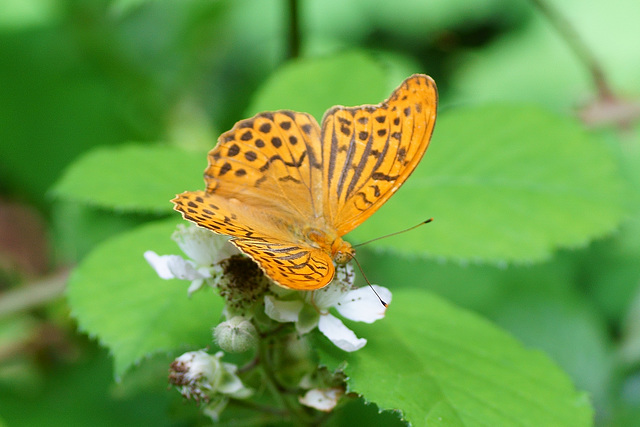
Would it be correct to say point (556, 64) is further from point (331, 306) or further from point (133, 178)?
point (331, 306)

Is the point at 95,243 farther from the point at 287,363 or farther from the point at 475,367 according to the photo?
the point at 475,367

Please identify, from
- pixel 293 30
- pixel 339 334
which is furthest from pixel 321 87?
pixel 339 334

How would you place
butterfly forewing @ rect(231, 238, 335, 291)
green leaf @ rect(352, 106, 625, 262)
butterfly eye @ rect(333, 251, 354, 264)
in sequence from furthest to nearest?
green leaf @ rect(352, 106, 625, 262) < butterfly eye @ rect(333, 251, 354, 264) < butterfly forewing @ rect(231, 238, 335, 291)

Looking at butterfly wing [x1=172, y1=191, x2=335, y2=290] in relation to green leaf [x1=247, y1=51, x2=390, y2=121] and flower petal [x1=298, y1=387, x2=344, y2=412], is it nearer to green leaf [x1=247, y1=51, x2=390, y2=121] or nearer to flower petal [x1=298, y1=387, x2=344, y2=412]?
flower petal [x1=298, y1=387, x2=344, y2=412]

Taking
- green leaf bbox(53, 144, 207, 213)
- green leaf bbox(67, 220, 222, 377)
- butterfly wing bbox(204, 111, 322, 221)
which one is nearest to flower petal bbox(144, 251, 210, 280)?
green leaf bbox(67, 220, 222, 377)

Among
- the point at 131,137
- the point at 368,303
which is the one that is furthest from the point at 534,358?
the point at 131,137

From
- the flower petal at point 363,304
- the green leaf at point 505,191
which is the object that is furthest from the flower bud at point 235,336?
the green leaf at point 505,191
